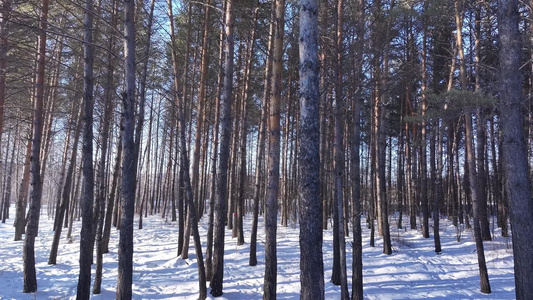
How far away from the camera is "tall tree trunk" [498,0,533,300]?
537 cm

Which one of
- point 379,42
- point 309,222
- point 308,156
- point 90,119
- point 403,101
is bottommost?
point 309,222

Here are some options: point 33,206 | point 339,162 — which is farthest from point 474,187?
point 33,206

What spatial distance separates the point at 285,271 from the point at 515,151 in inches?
254

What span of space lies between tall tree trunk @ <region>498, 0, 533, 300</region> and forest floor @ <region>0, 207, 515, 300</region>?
3391mm

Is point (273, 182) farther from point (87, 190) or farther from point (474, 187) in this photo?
point (474, 187)

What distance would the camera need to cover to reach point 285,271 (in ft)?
30.8

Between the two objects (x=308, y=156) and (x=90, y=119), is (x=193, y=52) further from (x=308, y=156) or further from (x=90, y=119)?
(x=308, y=156)

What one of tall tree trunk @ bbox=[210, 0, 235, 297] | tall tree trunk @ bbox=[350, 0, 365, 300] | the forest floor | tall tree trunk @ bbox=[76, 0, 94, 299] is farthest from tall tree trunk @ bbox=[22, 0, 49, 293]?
tall tree trunk @ bbox=[350, 0, 365, 300]

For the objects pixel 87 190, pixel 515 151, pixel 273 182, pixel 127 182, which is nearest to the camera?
pixel 515 151

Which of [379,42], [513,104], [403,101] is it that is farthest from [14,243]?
[403,101]

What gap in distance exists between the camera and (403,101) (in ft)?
59.0

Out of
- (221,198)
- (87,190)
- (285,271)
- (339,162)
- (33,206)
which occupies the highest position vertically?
(339,162)

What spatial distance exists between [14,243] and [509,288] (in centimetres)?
1903

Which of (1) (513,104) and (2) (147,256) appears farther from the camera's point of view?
(2) (147,256)
